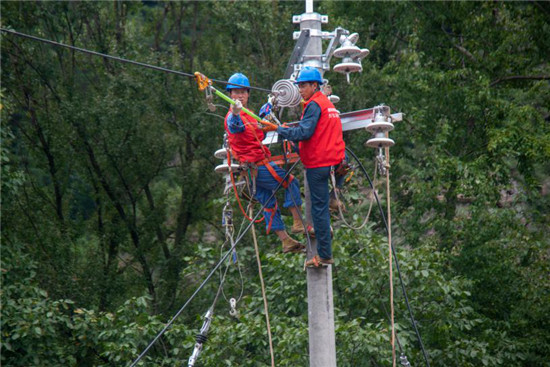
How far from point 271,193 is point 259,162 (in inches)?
13.9

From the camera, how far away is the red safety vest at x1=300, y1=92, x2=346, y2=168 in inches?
299

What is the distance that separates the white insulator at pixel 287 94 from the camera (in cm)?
784

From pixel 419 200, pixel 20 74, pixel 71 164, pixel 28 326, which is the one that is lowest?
pixel 28 326

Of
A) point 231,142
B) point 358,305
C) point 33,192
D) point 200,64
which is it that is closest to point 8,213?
point 33,192

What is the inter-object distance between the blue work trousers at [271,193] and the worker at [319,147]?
1.96 feet

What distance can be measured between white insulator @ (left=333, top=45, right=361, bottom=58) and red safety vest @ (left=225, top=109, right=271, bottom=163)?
1035mm

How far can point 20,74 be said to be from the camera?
20922mm

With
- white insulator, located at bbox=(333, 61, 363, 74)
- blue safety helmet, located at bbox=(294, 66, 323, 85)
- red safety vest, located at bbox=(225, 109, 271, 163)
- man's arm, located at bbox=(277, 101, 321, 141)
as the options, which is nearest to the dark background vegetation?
red safety vest, located at bbox=(225, 109, 271, 163)

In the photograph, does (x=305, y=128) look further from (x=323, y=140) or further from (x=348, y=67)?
(x=348, y=67)

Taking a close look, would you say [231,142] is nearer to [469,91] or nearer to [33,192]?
[469,91]

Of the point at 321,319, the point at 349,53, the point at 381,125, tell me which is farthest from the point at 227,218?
the point at 349,53

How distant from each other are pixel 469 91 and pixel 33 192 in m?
10.4

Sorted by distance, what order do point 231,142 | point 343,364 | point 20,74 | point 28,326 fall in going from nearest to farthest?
point 231,142 < point 343,364 < point 28,326 < point 20,74

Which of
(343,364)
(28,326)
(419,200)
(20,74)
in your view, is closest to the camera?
(343,364)
